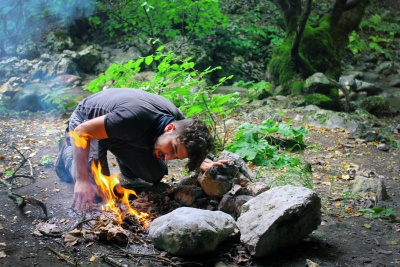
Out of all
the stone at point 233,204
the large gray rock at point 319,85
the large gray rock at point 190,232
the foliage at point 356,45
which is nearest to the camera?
the large gray rock at point 190,232

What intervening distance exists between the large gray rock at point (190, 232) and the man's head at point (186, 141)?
0.45 meters

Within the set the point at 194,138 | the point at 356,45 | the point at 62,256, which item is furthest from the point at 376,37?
the point at 62,256

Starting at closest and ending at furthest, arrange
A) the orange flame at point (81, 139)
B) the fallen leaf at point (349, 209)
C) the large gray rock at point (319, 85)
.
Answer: the orange flame at point (81, 139), the fallen leaf at point (349, 209), the large gray rock at point (319, 85)

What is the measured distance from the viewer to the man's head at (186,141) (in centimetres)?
279

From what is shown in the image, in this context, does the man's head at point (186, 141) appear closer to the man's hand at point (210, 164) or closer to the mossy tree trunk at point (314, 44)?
the man's hand at point (210, 164)

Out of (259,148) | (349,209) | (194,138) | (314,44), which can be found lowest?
(349,209)

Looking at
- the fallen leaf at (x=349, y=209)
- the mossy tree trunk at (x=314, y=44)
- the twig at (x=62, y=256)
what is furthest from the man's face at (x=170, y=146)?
the mossy tree trunk at (x=314, y=44)

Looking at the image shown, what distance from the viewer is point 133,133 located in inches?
113

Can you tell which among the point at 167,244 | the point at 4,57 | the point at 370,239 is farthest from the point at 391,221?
the point at 4,57

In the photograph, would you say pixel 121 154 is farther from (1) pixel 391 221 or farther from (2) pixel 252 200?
(1) pixel 391 221

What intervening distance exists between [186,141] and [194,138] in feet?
0.21

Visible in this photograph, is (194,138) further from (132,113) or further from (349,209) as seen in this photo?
(349,209)

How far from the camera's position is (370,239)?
274 cm

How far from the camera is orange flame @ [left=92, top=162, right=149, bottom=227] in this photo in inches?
115
